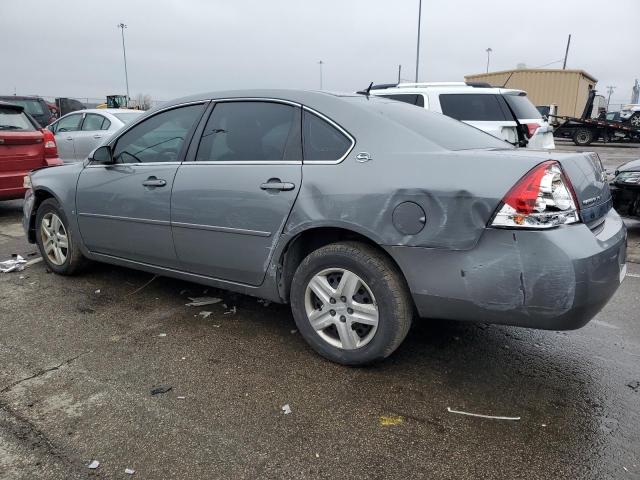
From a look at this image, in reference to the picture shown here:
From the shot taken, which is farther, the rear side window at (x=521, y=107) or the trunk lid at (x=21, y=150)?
the rear side window at (x=521, y=107)

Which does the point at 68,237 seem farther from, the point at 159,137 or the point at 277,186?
the point at 277,186

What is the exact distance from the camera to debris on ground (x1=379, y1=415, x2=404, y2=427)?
249cm

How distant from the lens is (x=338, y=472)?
85.1 inches

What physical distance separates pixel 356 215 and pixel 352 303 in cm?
50

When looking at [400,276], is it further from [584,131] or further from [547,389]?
[584,131]

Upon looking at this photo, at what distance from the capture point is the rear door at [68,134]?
1069cm

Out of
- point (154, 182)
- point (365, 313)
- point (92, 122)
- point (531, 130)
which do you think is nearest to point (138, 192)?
point (154, 182)

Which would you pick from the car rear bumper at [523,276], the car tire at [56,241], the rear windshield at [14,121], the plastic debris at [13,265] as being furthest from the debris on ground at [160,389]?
the rear windshield at [14,121]

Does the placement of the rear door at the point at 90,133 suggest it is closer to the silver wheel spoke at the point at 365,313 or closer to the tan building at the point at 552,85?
the silver wheel spoke at the point at 365,313

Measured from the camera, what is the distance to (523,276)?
7.89 ft

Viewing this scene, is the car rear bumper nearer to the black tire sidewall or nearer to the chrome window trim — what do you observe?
the chrome window trim

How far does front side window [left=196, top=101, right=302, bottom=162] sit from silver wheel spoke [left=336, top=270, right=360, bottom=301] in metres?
0.78

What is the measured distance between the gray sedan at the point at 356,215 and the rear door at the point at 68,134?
7.49 m

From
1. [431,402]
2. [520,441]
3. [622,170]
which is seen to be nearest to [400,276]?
[431,402]
